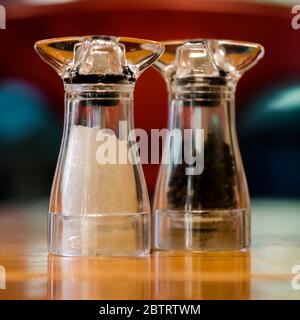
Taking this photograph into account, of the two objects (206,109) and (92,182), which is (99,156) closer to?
(92,182)

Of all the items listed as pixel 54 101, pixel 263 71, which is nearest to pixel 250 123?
pixel 263 71

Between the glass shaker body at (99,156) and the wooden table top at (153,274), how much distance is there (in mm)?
23

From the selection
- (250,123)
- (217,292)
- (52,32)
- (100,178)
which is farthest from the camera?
(250,123)

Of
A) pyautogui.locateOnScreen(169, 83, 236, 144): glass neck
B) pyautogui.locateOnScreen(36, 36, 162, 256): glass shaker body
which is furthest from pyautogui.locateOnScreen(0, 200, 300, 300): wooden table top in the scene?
pyautogui.locateOnScreen(169, 83, 236, 144): glass neck

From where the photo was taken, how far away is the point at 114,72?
0.80 metres

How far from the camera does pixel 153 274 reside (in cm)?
70

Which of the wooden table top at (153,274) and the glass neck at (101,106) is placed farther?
the glass neck at (101,106)

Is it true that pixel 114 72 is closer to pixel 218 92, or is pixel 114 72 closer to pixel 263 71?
pixel 218 92

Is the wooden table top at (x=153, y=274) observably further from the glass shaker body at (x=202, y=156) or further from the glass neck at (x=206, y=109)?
the glass neck at (x=206, y=109)

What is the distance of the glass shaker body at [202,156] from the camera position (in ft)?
2.76

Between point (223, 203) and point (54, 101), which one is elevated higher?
point (54, 101)

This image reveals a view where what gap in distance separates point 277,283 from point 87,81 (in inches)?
11.0

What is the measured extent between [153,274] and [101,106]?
190 mm

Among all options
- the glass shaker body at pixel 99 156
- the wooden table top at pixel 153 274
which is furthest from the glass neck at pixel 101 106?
the wooden table top at pixel 153 274
